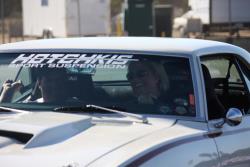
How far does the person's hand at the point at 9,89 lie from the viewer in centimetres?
480

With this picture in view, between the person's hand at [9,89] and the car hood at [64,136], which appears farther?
the person's hand at [9,89]

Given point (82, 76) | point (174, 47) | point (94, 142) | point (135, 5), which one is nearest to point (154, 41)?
point (174, 47)

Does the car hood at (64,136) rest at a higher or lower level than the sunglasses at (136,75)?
lower

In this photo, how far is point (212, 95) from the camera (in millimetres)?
4609

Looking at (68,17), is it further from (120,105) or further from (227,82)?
(120,105)

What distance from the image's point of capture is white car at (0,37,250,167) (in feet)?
→ 11.6

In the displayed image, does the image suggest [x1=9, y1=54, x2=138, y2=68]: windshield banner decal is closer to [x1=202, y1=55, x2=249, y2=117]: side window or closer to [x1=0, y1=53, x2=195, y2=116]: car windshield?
[x1=0, y1=53, x2=195, y2=116]: car windshield

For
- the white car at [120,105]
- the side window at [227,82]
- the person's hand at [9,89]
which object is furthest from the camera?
the side window at [227,82]

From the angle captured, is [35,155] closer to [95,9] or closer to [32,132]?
[32,132]

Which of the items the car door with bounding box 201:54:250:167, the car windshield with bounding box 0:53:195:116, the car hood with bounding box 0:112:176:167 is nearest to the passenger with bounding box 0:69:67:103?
the car windshield with bounding box 0:53:195:116

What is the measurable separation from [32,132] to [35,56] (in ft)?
4.13

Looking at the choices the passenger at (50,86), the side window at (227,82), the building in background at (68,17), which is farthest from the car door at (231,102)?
the building in background at (68,17)

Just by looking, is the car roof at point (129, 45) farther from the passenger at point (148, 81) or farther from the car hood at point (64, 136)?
the car hood at point (64, 136)

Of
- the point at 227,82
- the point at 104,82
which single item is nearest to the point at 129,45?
the point at 104,82
